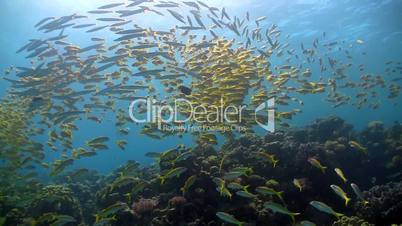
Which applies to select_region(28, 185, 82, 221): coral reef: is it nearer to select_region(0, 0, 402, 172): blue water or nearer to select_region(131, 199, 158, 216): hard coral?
select_region(131, 199, 158, 216): hard coral

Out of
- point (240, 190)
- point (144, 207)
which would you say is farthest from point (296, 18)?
point (144, 207)

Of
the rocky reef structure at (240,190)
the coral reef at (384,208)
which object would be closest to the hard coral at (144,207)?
the rocky reef structure at (240,190)

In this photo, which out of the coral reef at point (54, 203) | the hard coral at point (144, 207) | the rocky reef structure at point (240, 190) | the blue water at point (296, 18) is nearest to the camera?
the rocky reef structure at point (240, 190)

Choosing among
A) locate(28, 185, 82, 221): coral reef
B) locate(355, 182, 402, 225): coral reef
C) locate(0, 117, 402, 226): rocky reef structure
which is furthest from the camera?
locate(28, 185, 82, 221): coral reef

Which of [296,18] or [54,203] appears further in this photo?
[296,18]

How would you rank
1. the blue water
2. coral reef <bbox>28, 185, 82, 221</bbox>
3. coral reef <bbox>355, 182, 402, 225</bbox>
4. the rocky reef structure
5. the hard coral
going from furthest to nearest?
the blue water → coral reef <bbox>28, 185, 82, 221</bbox> → the hard coral → the rocky reef structure → coral reef <bbox>355, 182, 402, 225</bbox>

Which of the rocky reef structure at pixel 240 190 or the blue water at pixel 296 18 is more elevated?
the blue water at pixel 296 18

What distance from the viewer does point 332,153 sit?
37.9ft

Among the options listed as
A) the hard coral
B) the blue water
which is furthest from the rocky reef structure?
the blue water

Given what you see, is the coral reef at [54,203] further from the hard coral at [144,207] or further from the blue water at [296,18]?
the blue water at [296,18]

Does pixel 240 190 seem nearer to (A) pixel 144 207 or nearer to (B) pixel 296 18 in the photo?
(A) pixel 144 207

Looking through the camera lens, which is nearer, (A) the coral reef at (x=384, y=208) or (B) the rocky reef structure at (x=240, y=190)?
(A) the coral reef at (x=384, y=208)

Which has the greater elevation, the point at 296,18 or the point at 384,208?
the point at 296,18

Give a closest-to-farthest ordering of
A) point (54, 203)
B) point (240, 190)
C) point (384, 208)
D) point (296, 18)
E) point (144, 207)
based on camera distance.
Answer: point (384, 208), point (240, 190), point (144, 207), point (54, 203), point (296, 18)
